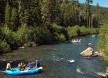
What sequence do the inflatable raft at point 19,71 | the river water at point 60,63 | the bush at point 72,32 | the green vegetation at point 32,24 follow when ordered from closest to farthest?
the river water at point 60,63 → the inflatable raft at point 19,71 → the green vegetation at point 32,24 → the bush at point 72,32

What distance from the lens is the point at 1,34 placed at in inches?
2532

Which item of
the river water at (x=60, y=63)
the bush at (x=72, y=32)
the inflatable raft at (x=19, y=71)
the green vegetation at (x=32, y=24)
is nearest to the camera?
the river water at (x=60, y=63)

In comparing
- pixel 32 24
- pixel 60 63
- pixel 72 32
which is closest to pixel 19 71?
pixel 60 63

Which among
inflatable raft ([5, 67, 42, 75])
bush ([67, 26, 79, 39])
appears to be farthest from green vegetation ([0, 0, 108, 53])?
inflatable raft ([5, 67, 42, 75])

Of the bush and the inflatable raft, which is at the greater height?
the inflatable raft

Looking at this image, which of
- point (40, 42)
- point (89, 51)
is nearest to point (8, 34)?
point (40, 42)

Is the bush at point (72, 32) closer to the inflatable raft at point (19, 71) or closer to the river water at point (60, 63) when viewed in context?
the river water at point (60, 63)

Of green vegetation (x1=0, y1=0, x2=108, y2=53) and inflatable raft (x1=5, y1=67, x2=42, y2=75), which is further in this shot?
green vegetation (x1=0, y1=0, x2=108, y2=53)

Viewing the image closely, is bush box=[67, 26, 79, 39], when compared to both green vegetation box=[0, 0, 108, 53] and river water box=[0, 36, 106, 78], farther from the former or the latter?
river water box=[0, 36, 106, 78]

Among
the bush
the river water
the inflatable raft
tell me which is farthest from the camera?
the bush

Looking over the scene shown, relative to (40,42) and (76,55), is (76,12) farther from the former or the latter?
(76,55)

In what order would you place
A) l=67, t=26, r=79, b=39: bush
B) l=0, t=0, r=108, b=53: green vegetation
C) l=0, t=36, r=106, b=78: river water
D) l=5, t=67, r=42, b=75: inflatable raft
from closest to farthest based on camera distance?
l=0, t=36, r=106, b=78: river water
l=5, t=67, r=42, b=75: inflatable raft
l=0, t=0, r=108, b=53: green vegetation
l=67, t=26, r=79, b=39: bush

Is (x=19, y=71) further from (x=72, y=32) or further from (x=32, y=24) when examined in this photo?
(x=72, y=32)

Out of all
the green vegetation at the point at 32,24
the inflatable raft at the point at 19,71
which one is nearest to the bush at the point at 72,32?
the green vegetation at the point at 32,24
